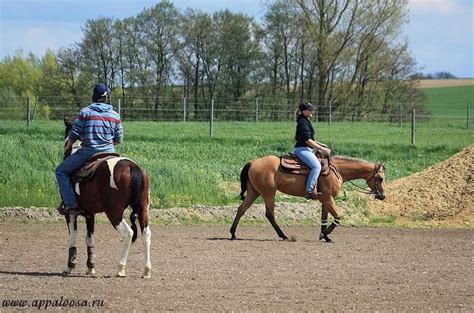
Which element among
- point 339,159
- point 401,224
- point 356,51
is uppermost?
point 356,51

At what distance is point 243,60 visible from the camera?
65.4m

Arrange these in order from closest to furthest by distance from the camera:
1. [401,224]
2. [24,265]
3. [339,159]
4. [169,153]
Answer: [24,265], [339,159], [401,224], [169,153]

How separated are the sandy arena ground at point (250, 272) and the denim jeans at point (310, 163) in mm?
1092

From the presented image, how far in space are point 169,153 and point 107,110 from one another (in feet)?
64.4

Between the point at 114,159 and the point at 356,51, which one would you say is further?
the point at 356,51

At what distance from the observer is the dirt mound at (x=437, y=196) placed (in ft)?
74.6

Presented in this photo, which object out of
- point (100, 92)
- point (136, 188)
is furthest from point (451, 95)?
point (136, 188)

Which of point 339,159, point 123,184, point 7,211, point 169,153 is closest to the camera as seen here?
point 123,184

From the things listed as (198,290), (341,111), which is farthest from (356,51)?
(198,290)

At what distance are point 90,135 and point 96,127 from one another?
13 cm

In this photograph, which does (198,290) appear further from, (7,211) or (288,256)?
(7,211)

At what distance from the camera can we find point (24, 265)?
42.0 ft

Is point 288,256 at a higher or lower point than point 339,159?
lower

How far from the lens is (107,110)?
12.3 m
